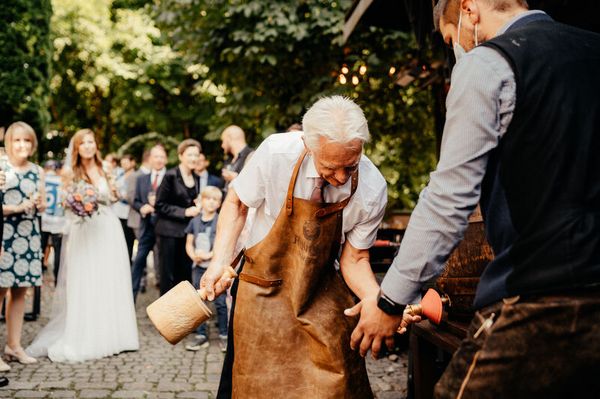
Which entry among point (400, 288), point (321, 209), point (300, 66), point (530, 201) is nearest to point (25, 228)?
point (321, 209)

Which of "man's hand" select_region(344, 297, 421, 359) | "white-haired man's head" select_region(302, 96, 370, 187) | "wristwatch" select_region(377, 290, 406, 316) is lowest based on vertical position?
"man's hand" select_region(344, 297, 421, 359)

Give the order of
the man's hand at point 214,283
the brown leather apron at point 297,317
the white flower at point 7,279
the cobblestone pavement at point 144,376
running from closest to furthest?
Answer: 1. the brown leather apron at point 297,317
2. the man's hand at point 214,283
3. the cobblestone pavement at point 144,376
4. the white flower at point 7,279

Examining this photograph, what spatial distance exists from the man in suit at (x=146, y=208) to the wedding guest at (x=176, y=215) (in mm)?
589

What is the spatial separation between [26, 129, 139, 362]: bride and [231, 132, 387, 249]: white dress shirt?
3674mm

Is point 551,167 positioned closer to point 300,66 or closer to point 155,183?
point 155,183

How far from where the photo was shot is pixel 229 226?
3.13 metres

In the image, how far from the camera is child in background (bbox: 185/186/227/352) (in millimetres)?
6473

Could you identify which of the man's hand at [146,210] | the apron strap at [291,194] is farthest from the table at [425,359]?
the man's hand at [146,210]

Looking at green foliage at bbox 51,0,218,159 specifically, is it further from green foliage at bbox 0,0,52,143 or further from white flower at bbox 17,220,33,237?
white flower at bbox 17,220,33,237

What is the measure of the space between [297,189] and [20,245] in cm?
394

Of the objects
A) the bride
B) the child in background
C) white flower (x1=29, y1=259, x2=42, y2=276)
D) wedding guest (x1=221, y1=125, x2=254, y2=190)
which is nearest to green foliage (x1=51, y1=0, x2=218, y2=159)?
wedding guest (x1=221, y1=125, x2=254, y2=190)

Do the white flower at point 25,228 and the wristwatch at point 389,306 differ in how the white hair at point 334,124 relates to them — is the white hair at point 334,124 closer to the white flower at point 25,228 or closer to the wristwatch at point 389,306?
the wristwatch at point 389,306

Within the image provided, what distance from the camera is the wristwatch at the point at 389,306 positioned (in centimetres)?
213

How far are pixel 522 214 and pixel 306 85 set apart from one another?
29.8ft
